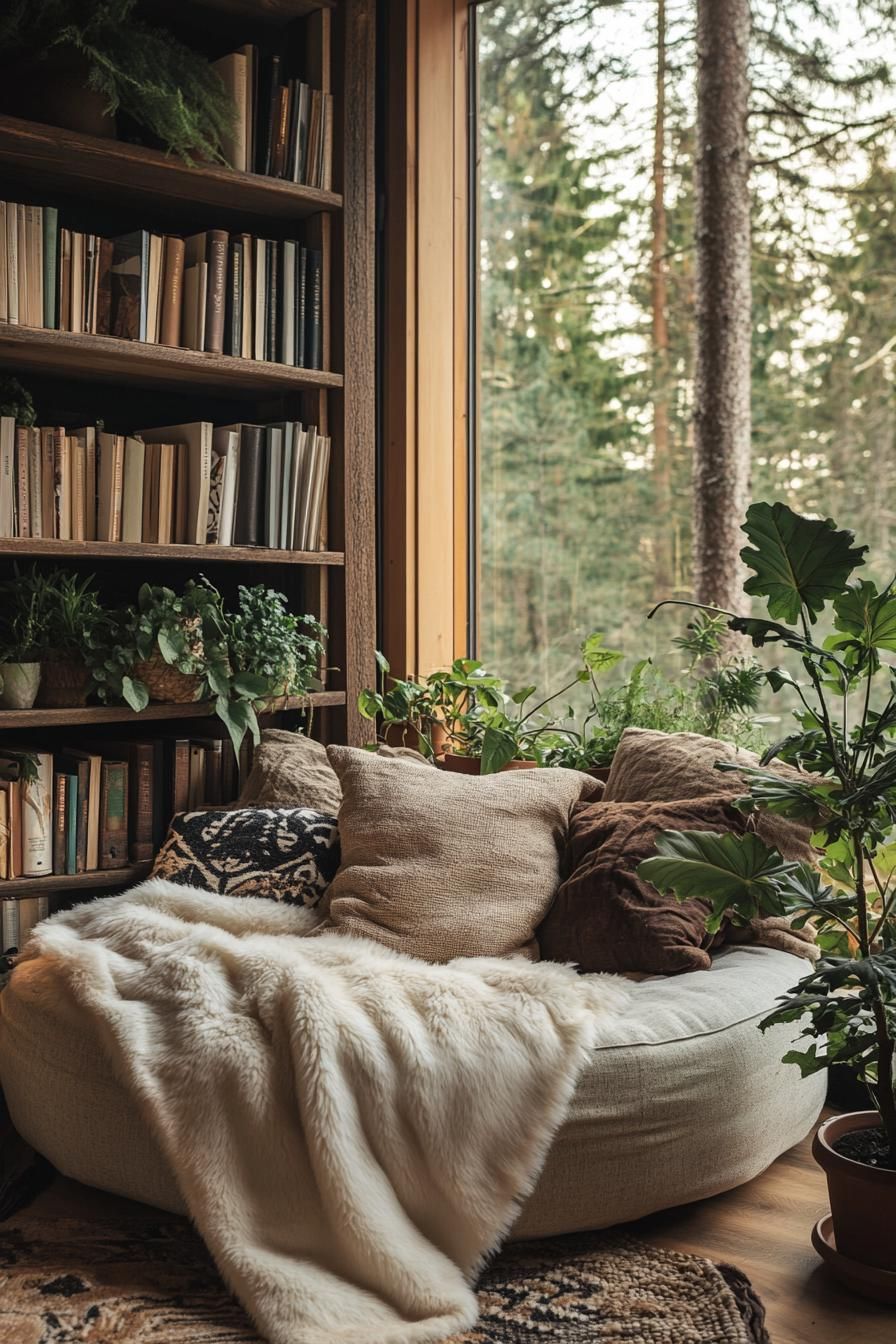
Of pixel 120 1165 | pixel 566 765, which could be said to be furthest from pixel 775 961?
pixel 120 1165

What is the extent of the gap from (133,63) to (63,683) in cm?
131

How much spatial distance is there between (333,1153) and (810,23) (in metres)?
4.16

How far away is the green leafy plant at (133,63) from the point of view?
253 centimetres

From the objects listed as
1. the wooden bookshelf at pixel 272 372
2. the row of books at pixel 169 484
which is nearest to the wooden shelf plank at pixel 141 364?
the wooden bookshelf at pixel 272 372

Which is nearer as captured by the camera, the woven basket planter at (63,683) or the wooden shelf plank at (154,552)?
the wooden shelf plank at (154,552)

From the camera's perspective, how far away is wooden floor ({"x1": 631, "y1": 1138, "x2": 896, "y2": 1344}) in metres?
1.68

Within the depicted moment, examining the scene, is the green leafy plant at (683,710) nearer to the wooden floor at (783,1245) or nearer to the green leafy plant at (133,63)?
the wooden floor at (783,1245)

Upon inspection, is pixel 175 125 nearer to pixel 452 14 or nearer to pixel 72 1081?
pixel 452 14

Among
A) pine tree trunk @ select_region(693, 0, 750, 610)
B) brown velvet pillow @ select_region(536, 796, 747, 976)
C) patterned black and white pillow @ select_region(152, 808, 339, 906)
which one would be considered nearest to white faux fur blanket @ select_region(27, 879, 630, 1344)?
brown velvet pillow @ select_region(536, 796, 747, 976)

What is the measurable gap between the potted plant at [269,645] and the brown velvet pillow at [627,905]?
0.85 meters

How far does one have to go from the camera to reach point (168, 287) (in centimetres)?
279

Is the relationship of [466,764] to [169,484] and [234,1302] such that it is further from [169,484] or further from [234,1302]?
[234,1302]

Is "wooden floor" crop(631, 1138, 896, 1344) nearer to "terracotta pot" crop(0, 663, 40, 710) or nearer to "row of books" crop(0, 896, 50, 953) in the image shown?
"row of books" crop(0, 896, 50, 953)

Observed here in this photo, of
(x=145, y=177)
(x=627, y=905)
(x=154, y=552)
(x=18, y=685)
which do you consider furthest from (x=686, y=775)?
(x=145, y=177)
